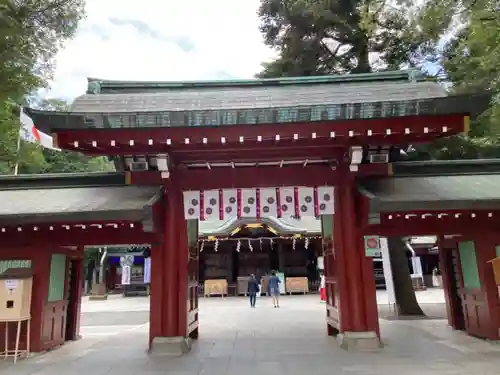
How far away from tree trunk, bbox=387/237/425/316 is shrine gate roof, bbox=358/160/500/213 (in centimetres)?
500

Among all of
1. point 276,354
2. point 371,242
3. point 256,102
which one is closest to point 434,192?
point 371,242

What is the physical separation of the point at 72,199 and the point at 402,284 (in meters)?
10.9

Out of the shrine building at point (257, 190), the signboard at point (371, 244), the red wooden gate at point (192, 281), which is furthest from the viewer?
the red wooden gate at point (192, 281)

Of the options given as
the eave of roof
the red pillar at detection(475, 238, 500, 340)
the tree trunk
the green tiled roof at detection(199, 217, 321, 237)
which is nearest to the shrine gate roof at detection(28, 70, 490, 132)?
the eave of roof

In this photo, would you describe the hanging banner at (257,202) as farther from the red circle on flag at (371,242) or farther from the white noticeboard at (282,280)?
the white noticeboard at (282,280)

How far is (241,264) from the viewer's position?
88.2 ft

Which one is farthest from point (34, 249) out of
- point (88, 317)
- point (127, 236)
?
point (88, 317)

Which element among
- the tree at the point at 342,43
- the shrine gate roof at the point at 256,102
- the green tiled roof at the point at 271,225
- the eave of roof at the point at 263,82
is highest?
the tree at the point at 342,43

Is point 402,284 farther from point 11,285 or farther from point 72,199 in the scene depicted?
point 11,285

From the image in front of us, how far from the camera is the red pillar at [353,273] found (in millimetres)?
8633

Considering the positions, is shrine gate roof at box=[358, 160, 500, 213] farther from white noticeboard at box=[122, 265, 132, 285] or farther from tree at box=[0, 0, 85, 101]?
white noticeboard at box=[122, 265, 132, 285]

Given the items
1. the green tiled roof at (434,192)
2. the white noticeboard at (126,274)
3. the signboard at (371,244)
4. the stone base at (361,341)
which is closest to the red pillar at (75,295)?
the stone base at (361,341)

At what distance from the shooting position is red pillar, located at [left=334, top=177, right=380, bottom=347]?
28.3ft

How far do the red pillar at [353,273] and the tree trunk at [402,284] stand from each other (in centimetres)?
594
